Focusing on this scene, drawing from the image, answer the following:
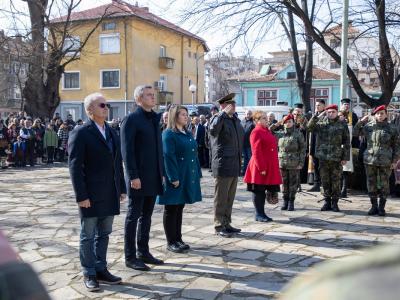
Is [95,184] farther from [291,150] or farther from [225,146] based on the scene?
[291,150]

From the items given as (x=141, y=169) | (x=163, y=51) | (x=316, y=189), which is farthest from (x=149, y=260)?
(x=163, y=51)

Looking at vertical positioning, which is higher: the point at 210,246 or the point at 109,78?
the point at 109,78

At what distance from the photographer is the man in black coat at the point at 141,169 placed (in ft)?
16.8

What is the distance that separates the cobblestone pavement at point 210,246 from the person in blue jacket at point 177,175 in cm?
28

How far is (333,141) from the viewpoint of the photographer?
8297mm

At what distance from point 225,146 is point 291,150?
86.7 inches

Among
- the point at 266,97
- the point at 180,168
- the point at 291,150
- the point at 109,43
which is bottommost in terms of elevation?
the point at 180,168

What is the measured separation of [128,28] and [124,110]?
21.4ft

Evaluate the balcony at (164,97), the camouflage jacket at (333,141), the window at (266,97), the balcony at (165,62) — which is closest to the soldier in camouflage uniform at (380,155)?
the camouflage jacket at (333,141)

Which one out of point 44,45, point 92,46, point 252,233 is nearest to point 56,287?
point 252,233

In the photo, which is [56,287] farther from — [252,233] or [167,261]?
[252,233]

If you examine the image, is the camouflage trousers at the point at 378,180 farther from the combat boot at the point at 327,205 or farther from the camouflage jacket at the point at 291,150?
the camouflage jacket at the point at 291,150

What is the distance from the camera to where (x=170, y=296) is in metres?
4.47

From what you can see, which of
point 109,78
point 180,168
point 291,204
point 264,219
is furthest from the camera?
point 109,78
